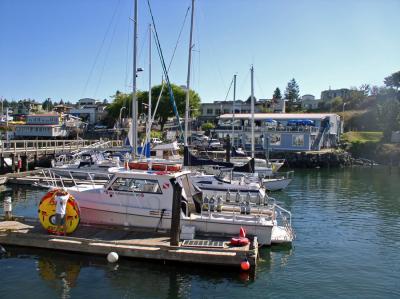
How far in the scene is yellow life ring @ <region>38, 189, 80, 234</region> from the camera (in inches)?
638

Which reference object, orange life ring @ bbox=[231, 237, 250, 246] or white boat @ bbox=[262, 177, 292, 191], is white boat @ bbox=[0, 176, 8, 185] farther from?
orange life ring @ bbox=[231, 237, 250, 246]

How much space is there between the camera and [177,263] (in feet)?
49.0

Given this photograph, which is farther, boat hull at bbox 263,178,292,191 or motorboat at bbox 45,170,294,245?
boat hull at bbox 263,178,292,191

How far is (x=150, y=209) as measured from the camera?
55.3 ft

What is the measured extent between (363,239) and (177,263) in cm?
1050

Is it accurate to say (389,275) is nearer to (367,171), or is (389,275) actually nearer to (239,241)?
(239,241)

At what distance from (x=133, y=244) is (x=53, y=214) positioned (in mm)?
3512

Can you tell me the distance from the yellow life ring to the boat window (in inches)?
67.4

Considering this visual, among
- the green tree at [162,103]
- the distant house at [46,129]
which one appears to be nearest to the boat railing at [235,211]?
the green tree at [162,103]

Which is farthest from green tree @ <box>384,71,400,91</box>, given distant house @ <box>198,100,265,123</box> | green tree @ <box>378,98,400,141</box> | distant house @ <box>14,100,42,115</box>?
distant house @ <box>14,100,42,115</box>

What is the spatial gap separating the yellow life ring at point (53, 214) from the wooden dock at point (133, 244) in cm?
36

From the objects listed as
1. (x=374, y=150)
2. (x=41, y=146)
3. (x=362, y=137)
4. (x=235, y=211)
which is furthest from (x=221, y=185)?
(x=362, y=137)

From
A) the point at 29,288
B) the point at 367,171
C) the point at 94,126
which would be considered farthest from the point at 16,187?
the point at 94,126

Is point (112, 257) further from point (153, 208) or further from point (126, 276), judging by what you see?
point (153, 208)
